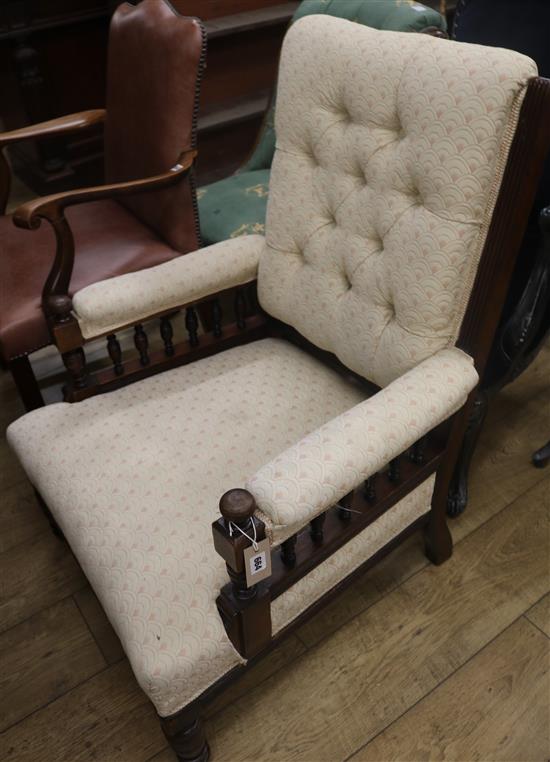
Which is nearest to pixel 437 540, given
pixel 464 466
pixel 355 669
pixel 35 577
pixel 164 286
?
pixel 464 466

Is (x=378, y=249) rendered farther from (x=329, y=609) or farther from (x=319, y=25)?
(x=329, y=609)

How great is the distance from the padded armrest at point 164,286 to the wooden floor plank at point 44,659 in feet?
1.91

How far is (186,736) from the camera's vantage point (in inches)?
35.9

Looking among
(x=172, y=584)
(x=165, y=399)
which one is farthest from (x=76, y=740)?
(x=165, y=399)

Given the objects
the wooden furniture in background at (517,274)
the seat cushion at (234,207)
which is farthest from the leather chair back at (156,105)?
the wooden furniture in background at (517,274)

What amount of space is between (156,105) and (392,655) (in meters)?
1.28

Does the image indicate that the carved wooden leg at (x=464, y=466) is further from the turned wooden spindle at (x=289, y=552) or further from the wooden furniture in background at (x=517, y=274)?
the turned wooden spindle at (x=289, y=552)

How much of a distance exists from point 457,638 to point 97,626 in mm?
701

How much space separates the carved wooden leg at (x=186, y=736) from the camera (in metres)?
0.86

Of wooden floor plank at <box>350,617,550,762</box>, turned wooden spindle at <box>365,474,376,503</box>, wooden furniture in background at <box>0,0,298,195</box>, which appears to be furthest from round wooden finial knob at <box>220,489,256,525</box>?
wooden furniture in background at <box>0,0,298,195</box>

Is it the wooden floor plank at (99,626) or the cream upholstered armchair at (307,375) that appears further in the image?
the wooden floor plank at (99,626)

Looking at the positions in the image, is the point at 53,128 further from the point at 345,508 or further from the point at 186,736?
the point at 186,736

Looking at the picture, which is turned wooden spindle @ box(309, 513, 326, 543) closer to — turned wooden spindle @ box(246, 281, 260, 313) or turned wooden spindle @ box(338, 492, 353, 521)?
turned wooden spindle @ box(338, 492, 353, 521)

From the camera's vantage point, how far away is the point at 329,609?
124 centimetres
